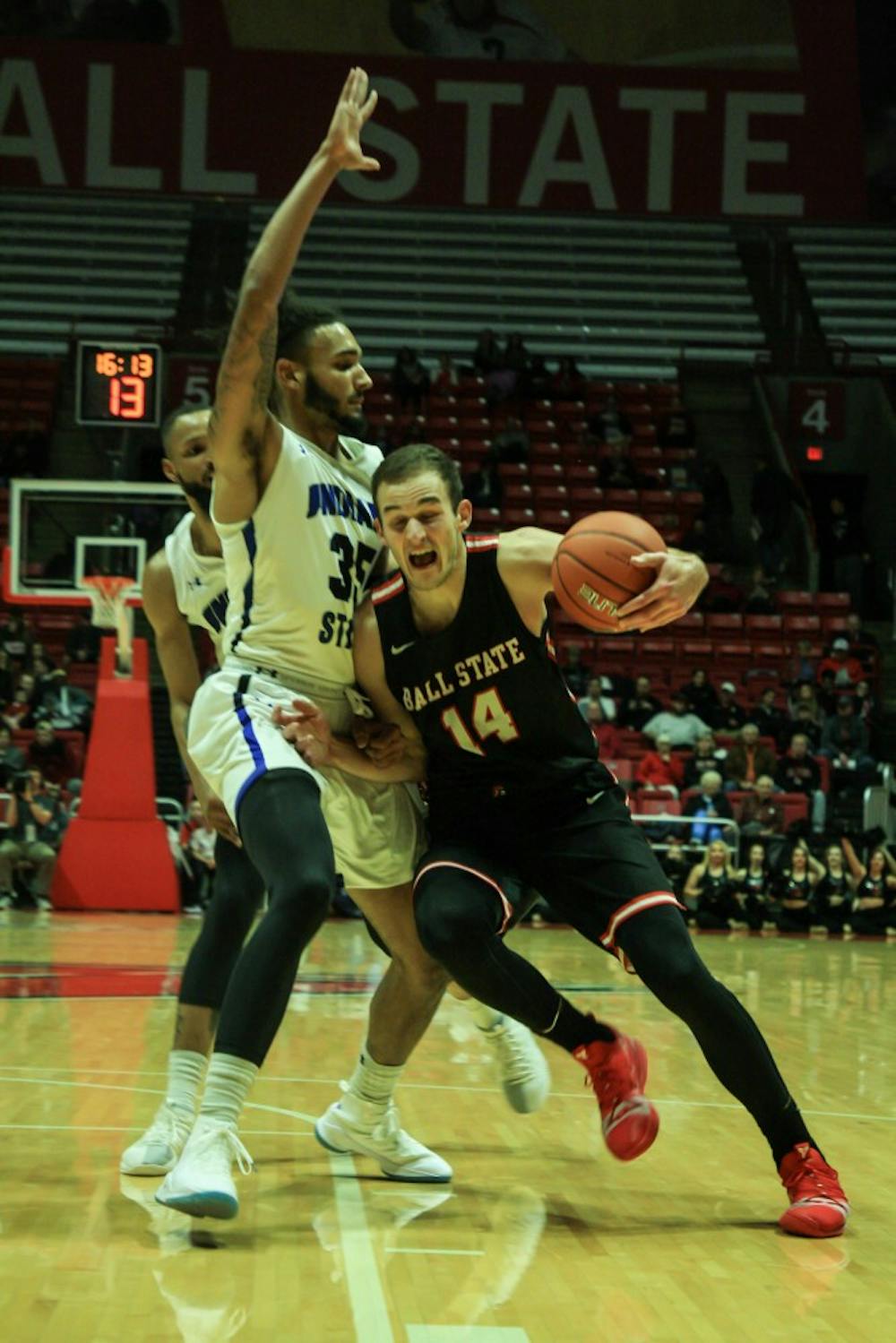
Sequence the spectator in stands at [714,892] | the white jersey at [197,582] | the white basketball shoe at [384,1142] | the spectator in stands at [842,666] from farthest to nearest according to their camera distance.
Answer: the spectator in stands at [842,666] < the spectator in stands at [714,892] < the white jersey at [197,582] < the white basketball shoe at [384,1142]

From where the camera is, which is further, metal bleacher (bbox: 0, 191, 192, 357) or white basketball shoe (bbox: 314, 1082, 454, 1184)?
metal bleacher (bbox: 0, 191, 192, 357)

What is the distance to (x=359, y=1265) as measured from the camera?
3412mm

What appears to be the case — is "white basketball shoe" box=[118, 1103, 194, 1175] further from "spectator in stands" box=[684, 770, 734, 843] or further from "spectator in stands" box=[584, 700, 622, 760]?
"spectator in stands" box=[584, 700, 622, 760]

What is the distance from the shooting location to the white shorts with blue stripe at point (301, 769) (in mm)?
4004

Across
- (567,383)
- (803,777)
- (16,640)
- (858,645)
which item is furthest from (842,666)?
(16,640)

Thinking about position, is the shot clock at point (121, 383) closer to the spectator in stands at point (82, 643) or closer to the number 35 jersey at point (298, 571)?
the spectator in stands at point (82, 643)

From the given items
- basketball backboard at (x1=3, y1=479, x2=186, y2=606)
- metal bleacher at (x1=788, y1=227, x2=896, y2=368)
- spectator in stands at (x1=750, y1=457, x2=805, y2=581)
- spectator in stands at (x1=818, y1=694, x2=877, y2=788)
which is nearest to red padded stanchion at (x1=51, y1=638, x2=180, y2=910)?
basketball backboard at (x1=3, y1=479, x2=186, y2=606)

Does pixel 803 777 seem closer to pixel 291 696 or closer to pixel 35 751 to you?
pixel 35 751

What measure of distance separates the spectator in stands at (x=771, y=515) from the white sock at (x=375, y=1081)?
1726 cm

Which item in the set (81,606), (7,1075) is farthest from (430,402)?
(7,1075)

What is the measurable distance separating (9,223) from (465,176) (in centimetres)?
748

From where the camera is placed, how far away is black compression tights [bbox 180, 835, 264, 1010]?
4488 mm

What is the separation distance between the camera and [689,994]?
3975 millimetres

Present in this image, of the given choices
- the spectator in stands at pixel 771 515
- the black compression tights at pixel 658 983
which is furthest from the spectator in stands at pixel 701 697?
the black compression tights at pixel 658 983
